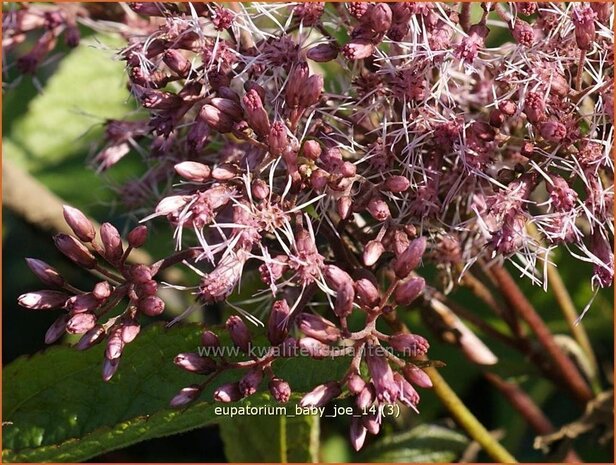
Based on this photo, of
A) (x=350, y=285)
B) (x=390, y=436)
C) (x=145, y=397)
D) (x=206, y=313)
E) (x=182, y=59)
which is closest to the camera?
(x=350, y=285)

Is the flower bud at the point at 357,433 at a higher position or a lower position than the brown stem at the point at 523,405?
higher

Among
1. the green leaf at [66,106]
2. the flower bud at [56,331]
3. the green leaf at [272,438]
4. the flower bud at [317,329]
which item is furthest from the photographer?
the green leaf at [66,106]

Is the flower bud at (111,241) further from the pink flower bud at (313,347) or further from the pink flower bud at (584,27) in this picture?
the pink flower bud at (584,27)

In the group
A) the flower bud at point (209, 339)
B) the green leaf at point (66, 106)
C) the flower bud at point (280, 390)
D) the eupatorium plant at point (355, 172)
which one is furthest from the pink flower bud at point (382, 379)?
the green leaf at point (66, 106)

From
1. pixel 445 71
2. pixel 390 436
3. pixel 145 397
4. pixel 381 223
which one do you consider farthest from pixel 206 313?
pixel 445 71

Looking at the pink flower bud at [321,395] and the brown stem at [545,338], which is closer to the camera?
the pink flower bud at [321,395]

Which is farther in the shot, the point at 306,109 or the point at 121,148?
the point at 121,148

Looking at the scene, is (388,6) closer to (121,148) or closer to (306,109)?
(306,109)
